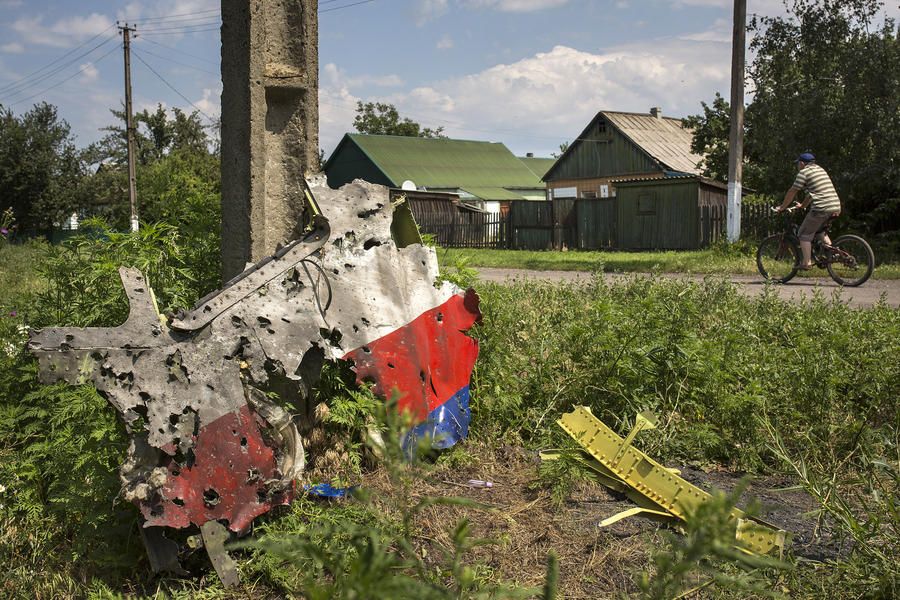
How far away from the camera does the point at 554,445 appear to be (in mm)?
4609

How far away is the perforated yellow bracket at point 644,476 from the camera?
134 inches

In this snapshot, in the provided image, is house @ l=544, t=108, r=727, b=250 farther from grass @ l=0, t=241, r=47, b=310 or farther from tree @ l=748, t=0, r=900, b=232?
Result: grass @ l=0, t=241, r=47, b=310

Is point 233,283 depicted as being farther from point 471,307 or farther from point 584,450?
point 584,450

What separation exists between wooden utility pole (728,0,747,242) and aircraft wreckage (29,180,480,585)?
545 inches

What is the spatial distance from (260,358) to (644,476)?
6.47 ft

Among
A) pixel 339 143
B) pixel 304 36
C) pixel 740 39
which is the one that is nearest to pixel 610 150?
pixel 339 143

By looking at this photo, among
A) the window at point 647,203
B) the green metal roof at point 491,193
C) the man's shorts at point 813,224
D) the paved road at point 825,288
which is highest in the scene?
the green metal roof at point 491,193

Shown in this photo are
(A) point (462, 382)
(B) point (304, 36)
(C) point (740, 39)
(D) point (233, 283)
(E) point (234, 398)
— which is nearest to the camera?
(E) point (234, 398)

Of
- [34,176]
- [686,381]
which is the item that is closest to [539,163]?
[34,176]

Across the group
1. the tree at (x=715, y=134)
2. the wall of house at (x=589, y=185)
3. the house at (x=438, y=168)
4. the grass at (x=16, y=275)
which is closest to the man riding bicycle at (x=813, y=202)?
the grass at (x=16, y=275)

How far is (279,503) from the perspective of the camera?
11.3 ft

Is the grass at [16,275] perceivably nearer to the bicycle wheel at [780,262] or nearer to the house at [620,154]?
the bicycle wheel at [780,262]

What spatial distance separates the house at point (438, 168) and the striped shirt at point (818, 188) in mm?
32276

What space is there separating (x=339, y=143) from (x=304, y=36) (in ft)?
147
